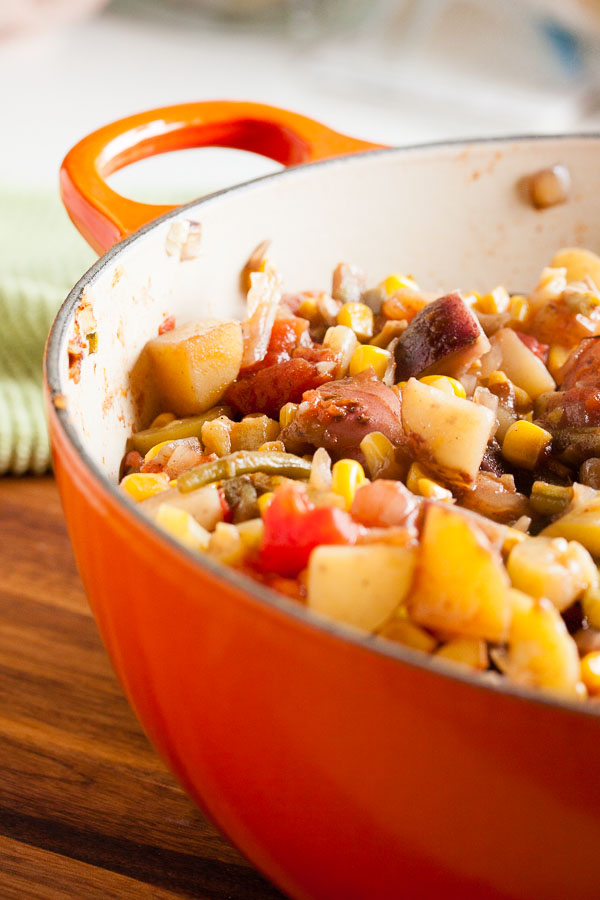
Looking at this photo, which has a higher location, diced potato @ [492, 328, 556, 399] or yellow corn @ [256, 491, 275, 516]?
diced potato @ [492, 328, 556, 399]

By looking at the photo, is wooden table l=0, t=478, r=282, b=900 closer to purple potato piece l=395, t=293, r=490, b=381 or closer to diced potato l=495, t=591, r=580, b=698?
diced potato l=495, t=591, r=580, b=698

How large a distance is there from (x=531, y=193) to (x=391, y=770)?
1112 mm

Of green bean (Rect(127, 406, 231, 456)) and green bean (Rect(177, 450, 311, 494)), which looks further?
green bean (Rect(127, 406, 231, 456))

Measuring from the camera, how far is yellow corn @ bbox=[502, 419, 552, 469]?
1115mm

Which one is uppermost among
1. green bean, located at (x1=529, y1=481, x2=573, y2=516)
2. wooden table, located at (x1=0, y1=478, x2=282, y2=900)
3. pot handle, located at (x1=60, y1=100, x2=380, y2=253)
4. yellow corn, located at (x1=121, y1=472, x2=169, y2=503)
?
pot handle, located at (x1=60, y1=100, x2=380, y2=253)

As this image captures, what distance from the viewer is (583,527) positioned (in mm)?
932

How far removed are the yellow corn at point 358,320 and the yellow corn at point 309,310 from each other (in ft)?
0.14

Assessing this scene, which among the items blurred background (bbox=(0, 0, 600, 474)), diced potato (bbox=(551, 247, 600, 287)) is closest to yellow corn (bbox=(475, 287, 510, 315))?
diced potato (bbox=(551, 247, 600, 287))

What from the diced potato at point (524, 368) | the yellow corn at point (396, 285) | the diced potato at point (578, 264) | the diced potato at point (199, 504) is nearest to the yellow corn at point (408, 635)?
the diced potato at point (199, 504)

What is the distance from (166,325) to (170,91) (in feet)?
10.2

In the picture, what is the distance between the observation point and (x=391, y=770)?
0.65m

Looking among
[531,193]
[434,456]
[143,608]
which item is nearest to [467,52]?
[531,193]

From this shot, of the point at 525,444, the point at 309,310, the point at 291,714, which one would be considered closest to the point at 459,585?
A: the point at 291,714

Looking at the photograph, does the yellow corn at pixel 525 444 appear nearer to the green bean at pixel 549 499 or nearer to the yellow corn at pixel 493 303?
the green bean at pixel 549 499
